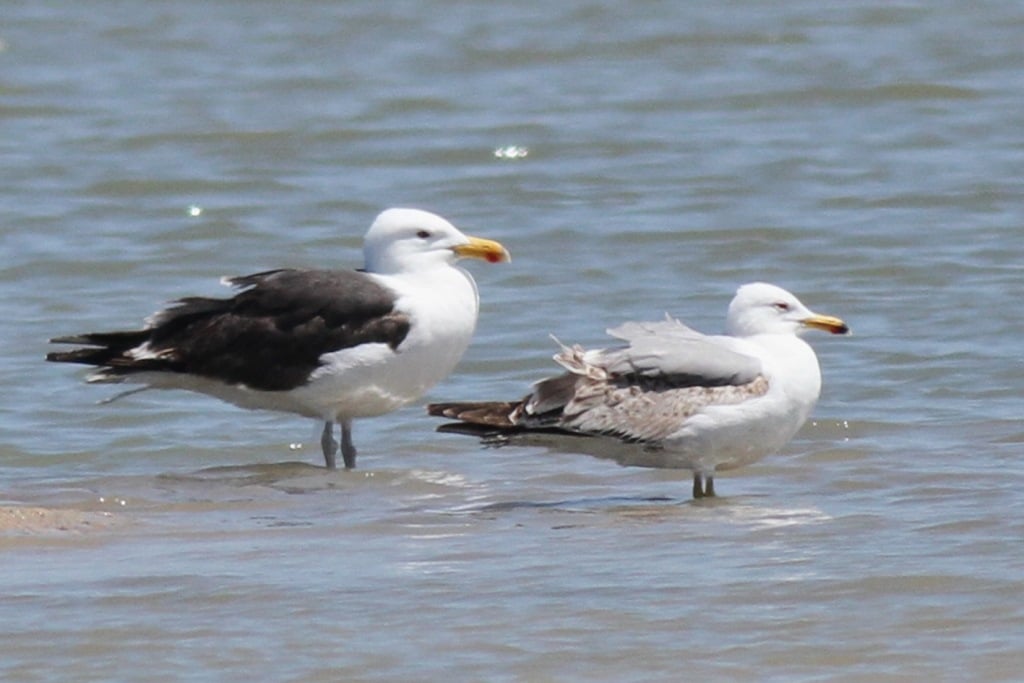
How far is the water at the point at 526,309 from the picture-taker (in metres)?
6.57

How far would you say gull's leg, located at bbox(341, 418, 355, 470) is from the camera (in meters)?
9.77

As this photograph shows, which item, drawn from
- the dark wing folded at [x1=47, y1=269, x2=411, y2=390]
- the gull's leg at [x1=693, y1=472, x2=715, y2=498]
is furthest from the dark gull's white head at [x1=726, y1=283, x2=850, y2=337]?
the dark wing folded at [x1=47, y1=269, x2=411, y2=390]

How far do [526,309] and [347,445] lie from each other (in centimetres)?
328

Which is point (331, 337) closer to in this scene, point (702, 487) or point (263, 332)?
point (263, 332)

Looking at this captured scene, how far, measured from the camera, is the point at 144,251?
14.9m

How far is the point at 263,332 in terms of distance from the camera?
9812mm

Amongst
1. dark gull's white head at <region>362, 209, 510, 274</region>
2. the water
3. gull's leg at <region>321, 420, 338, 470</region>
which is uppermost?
dark gull's white head at <region>362, 209, 510, 274</region>

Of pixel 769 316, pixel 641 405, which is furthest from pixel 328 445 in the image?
pixel 769 316

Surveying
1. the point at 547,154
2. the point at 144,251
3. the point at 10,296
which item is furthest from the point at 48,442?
the point at 547,154

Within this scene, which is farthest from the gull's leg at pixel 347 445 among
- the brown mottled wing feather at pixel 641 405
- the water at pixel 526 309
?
the brown mottled wing feather at pixel 641 405

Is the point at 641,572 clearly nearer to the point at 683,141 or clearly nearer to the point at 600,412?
the point at 600,412

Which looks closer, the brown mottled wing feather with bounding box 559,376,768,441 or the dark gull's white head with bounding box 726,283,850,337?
the brown mottled wing feather with bounding box 559,376,768,441

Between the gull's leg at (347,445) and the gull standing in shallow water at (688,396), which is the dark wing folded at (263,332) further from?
the gull standing in shallow water at (688,396)

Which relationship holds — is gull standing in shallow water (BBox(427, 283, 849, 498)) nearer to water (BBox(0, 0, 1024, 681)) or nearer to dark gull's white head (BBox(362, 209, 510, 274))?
water (BBox(0, 0, 1024, 681))
